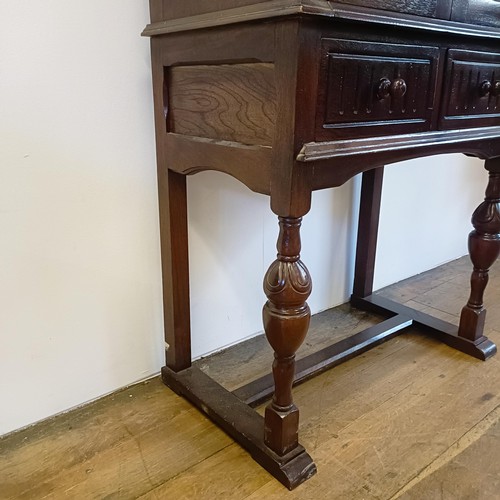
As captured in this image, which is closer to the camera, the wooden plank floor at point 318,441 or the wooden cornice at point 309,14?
the wooden cornice at point 309,14

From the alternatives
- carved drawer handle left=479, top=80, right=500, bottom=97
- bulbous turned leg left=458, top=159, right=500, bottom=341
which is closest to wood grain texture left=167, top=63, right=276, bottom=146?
carved drawer handle left=479, top=80, right=500, bottom=97

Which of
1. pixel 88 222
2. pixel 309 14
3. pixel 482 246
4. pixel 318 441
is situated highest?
pixel 309 14

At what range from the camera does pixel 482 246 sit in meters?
1.32

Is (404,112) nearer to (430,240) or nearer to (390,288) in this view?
(390,288)

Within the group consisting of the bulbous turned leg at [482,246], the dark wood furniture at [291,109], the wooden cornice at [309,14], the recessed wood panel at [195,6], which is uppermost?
the recessed wood panel at [195,6]

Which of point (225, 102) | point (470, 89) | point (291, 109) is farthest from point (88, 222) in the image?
point (470, 89)

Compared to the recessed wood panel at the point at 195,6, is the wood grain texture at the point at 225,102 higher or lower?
lower

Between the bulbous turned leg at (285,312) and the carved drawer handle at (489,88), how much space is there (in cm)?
52

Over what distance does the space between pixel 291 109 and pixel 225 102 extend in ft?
0.58

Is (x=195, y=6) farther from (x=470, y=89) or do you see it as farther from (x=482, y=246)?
(x=482, y=246)

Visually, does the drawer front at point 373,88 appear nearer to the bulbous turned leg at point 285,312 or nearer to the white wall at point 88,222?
the bulbous turned leg at point 285,312

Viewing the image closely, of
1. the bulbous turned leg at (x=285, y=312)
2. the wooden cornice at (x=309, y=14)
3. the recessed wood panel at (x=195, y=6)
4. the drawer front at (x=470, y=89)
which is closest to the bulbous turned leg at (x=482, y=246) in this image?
the drawer front at (x=470, y=89)

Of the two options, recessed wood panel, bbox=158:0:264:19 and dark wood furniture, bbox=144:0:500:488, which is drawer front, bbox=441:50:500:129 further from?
recessed wood panel, bbox=158:0:264:19

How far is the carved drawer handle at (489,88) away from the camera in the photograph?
1012 millimetres
